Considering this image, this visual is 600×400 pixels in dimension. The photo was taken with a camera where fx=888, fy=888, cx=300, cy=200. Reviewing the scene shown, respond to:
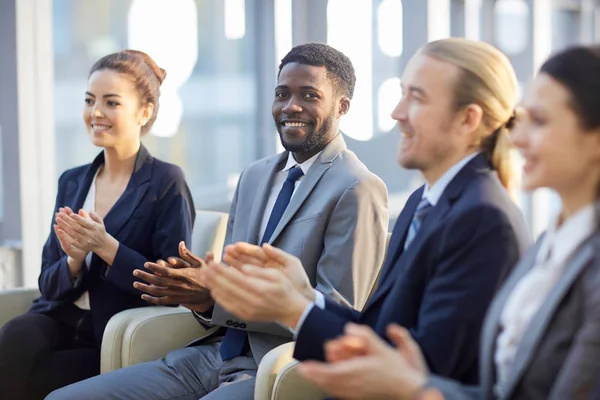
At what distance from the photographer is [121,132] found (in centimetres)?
→ 310

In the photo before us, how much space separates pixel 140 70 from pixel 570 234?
6.67 feet

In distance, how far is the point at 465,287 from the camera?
1.67 meters

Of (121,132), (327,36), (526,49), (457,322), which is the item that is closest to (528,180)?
(457,322)

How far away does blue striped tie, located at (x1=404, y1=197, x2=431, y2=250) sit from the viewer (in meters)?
1.91

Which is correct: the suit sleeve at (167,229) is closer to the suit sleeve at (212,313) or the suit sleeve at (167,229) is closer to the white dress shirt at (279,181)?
the suit sleeve at (212,313)

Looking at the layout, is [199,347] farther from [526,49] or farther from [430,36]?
[526,49]

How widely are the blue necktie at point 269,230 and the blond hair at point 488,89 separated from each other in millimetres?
863

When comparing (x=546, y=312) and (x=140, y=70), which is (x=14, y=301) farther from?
(x=546, y=312)

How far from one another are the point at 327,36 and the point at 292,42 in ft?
0.76

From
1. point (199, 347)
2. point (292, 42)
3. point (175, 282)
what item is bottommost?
point (199, 347)

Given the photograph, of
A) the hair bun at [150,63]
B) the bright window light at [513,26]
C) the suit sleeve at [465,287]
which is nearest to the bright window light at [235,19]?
the hair bun at [150,63]

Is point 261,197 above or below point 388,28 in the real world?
below

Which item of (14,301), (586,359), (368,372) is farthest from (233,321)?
(586,359)

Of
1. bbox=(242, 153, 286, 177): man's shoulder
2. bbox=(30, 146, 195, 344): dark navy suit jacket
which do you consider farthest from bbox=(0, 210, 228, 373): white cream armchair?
bbox=(242, 153, 286, 177): man's shoulder
